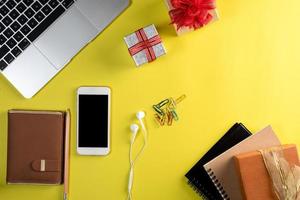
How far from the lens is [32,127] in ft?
2.92

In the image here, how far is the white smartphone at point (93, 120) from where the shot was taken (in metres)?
0.89

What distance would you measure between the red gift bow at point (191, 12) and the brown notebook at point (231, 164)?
0.83ft

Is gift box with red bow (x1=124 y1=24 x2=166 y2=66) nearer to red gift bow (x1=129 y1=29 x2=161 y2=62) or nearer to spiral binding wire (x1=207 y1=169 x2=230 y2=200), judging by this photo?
red gift bow (x1=129 y1=29 x2=161 y2=62)

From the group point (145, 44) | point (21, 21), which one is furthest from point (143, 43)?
point (21, 21)

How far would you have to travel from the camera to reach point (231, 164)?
2.86ft

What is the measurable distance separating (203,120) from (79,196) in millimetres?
303

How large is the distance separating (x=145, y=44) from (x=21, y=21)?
9.9 inches

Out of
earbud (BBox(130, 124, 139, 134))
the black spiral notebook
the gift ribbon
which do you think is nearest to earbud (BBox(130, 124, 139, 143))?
earbud (BBox(130, 124, 139, 134))

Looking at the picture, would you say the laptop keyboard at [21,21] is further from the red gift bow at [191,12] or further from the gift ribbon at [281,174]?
the gift ribbon at [281,174]

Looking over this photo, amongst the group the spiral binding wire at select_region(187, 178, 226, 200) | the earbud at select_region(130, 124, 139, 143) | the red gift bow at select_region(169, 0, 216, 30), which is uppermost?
the red gift bow at select_region(169, 0, 216, 30)

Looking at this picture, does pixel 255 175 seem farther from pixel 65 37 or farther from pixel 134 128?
pixel 65 37

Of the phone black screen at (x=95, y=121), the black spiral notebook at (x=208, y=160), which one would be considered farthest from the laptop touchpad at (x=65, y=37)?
the black spiral notebook at (x=208, y=160)

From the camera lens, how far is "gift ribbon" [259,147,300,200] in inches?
32.2

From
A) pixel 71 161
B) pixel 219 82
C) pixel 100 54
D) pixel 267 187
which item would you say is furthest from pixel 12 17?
pixel 267 187
